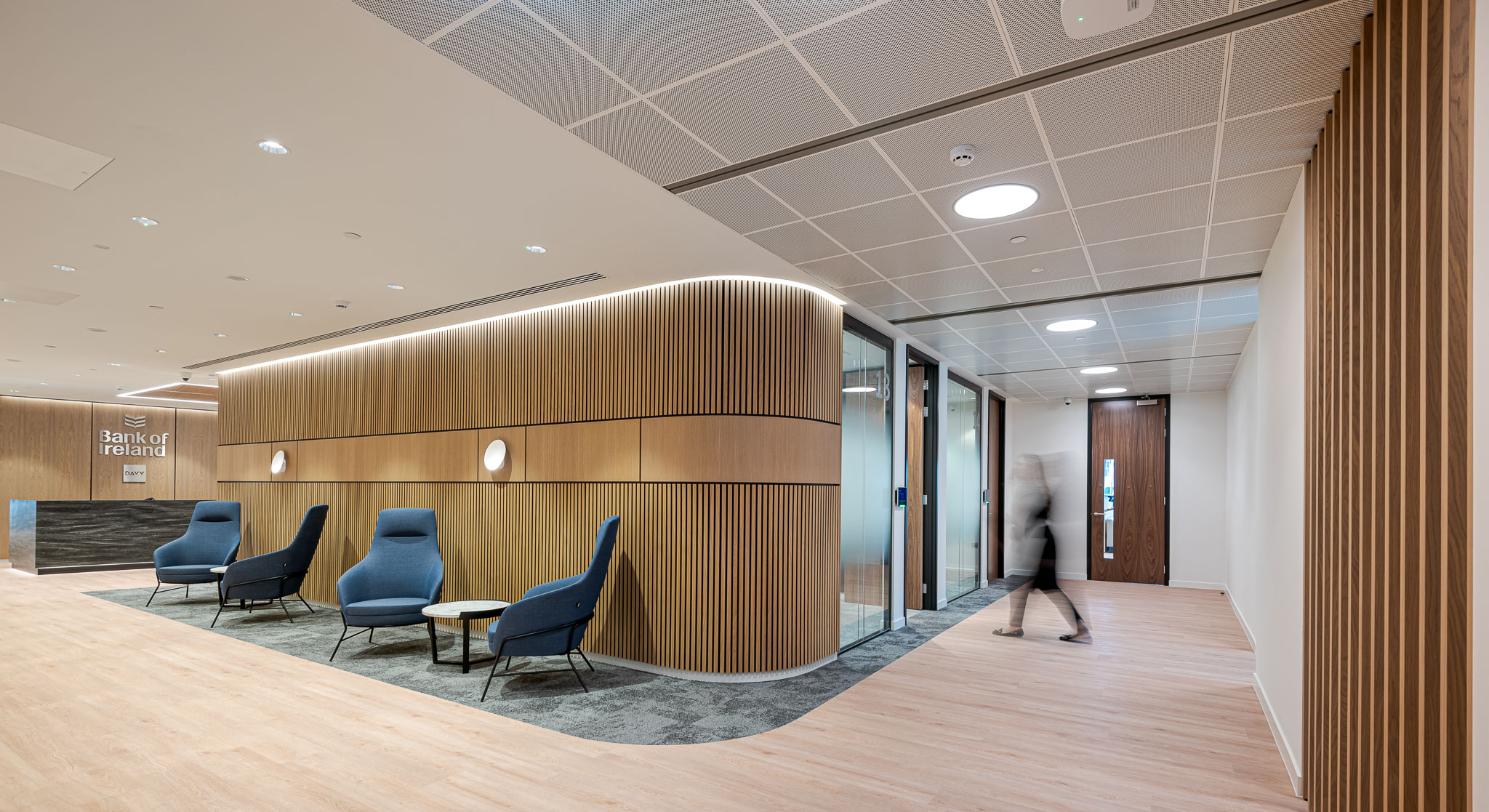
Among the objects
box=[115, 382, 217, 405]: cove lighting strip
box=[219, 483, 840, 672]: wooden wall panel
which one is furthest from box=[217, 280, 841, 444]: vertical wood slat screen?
box=[115, 382, 217, 405]: cove lighting strip

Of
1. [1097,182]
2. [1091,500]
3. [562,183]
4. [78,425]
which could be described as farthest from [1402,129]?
[78,425]

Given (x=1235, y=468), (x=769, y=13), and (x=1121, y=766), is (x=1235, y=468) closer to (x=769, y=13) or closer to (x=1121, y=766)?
(x=1121, y=766)

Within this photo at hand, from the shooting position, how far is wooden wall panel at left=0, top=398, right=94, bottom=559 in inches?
555

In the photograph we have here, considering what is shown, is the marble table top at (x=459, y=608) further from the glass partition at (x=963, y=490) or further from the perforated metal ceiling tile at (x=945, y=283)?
the glass partition at (x=963, y=490)

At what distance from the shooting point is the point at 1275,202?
4086 mm

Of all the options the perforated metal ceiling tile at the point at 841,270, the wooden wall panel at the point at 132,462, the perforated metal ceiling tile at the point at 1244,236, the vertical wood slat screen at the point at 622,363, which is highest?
the perforated metal ceiling tile at the point at 1244,236

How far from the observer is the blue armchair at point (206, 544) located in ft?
29.5

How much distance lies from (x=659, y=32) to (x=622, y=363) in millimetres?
3952

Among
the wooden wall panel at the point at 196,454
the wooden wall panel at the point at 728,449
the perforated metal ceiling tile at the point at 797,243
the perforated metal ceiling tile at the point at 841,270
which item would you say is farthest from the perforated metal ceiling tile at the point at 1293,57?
the wooden wall panel at the point at 196,454

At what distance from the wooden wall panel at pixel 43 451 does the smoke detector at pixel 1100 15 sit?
1849 cm

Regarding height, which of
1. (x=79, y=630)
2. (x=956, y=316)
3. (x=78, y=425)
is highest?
(x=956, y=316)

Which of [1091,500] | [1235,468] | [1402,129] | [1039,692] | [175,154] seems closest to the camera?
[1402,129]

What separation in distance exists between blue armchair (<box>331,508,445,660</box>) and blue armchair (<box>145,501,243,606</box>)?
3.18m

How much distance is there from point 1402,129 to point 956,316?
4.75m
